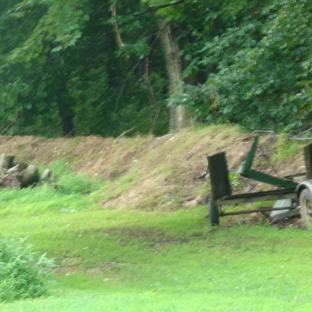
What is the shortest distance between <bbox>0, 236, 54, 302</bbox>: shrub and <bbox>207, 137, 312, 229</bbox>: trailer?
444 cm

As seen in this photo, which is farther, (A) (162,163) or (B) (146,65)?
(B) (146,65)

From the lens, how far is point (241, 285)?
8688 millimetres

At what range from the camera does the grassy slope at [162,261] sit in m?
7.54

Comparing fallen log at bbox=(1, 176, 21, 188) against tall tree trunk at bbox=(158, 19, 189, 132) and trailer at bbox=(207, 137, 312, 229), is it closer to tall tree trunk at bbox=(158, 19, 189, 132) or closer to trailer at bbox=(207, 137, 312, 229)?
tall tree trunk at bbox=(158, 19, 189, 132)

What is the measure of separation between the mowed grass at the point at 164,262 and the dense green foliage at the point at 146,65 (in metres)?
3.66

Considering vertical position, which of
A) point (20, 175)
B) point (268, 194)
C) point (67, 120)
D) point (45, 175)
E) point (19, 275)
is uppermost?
point (67, 120)

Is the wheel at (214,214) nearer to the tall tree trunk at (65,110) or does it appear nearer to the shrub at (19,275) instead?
the shrub at (19,275)

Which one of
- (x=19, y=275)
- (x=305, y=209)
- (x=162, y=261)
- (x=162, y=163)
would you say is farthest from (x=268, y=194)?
(x=162, y=163)

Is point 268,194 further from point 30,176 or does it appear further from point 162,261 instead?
point 30,176

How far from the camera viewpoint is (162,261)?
11.6m

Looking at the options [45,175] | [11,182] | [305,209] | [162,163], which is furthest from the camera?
[45,175]

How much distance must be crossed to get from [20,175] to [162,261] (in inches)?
450

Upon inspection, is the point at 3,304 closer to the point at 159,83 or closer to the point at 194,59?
the point at 194,59

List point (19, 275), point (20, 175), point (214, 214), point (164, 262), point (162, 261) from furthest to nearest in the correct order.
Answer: point (20, 175)
point (214, 214)
point (162, 261)
point (164, 262)
point (19, 275)
